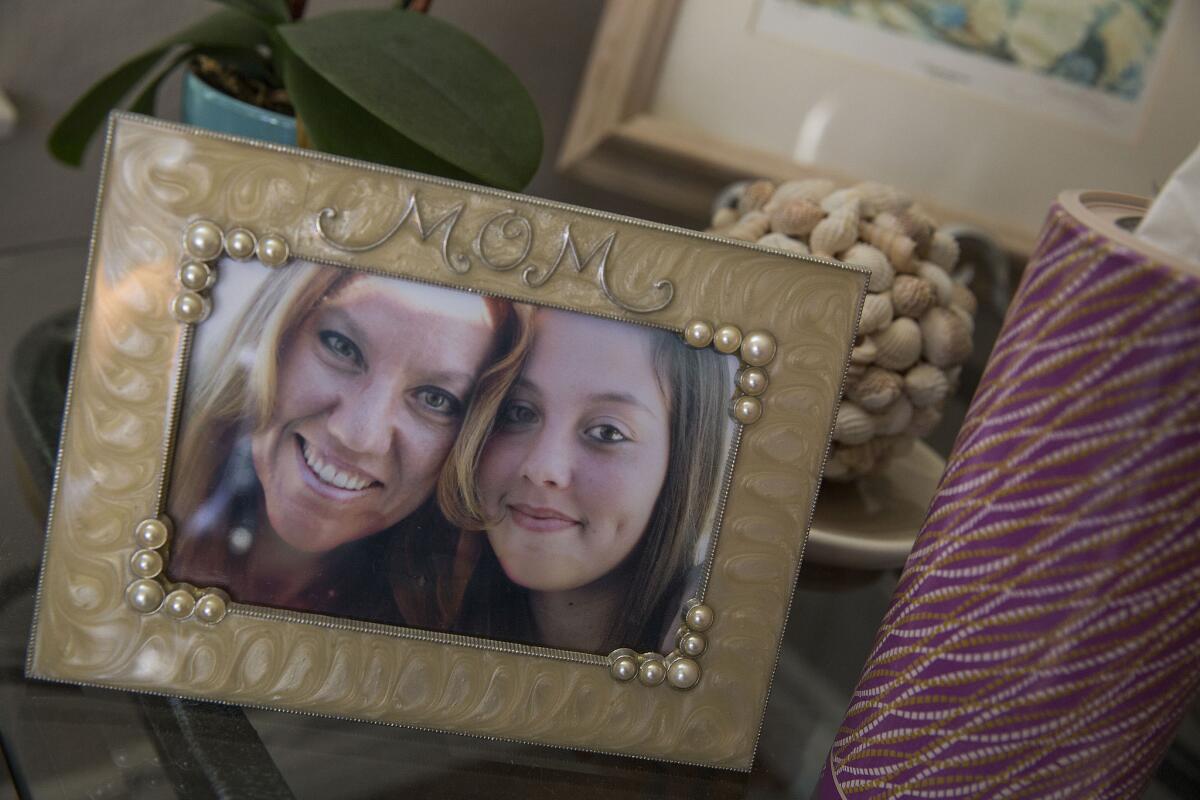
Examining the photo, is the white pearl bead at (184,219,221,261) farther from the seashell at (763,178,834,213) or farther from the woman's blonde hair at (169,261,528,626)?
the seashell at (763,178,834,213)

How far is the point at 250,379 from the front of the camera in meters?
0.32

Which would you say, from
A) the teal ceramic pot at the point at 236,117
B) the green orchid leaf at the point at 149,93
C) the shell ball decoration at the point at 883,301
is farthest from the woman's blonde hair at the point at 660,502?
the green orchid leaf at the point at 149,93

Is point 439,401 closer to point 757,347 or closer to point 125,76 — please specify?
point 757,347

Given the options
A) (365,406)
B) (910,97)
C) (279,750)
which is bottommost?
(279,750)

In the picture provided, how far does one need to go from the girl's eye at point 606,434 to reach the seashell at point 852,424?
0.52 ft

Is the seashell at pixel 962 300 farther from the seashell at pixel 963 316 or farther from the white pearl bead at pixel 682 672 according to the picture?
the white pearl bead at pixel 682 672

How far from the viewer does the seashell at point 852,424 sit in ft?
1.52

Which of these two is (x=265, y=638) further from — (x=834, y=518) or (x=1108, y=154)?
(x=1108, y=154)

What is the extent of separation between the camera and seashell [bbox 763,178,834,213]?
47cm

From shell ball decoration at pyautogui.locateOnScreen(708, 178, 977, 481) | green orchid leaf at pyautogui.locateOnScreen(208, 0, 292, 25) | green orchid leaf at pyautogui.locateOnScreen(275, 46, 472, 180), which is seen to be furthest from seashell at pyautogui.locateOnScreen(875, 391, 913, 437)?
green orchid leaf at pyautogui.locateOnScreen(208, 0, 292, 25)

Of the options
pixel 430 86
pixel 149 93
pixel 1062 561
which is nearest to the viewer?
pixel 1062 561

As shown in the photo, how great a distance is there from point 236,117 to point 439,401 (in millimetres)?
273

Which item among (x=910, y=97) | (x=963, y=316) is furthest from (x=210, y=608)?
(x=910, y=97)

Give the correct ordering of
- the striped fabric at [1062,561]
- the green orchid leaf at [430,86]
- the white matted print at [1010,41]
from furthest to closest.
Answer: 1. the white matted print at [1010,41]
2. the green orchid leaf at [430,86]
3. the striped fabric at [1062,561]
